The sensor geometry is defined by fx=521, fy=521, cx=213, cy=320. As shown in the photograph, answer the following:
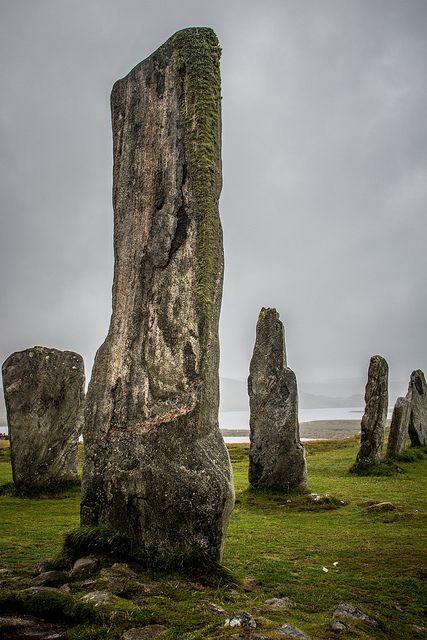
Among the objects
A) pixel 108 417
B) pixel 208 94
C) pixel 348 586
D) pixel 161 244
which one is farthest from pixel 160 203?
pixel 348 586

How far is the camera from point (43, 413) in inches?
593

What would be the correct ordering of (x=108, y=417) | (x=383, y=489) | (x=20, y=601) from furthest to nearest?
1. (x=383, y=489)
2. (x=108, y=417)
3. (x=20, y=601)

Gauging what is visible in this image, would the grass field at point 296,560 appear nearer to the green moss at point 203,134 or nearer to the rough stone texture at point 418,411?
the green moss at point 203,134

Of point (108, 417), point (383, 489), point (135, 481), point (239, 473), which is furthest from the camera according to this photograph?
point (239, 473)

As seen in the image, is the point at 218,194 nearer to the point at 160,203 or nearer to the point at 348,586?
the point at 160,203

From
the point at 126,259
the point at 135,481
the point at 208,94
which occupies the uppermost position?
the point at 208,94

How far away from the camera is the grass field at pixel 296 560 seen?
516 centimetres

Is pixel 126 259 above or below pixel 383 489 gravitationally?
above

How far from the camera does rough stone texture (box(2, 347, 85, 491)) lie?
14653mm

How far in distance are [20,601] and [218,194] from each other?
19.3 ft

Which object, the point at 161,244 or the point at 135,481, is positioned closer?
the point at 135,481

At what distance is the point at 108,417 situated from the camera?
7.71 metres

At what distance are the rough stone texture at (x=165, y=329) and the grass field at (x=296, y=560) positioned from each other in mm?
1025

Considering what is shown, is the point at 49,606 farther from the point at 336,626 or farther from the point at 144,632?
the point at 336,626
